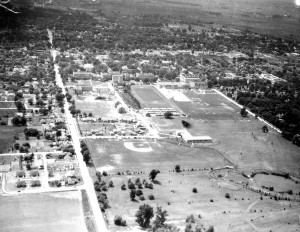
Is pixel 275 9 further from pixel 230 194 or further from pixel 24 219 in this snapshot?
pixel 24 219

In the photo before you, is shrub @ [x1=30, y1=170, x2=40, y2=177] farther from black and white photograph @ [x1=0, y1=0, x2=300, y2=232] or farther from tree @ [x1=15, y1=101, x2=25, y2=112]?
tree @ [x1=15, y1=101, x2=25, y2=112]

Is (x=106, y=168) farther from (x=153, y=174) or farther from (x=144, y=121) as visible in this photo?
(x=144, y=121)

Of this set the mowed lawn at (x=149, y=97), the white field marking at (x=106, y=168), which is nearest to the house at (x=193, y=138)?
the mowed lawn at (x=149, y=97)

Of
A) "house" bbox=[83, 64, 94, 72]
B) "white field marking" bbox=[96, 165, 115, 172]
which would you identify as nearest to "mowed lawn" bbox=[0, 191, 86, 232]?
"white field marking" bbox=[96, 165, 115, 172]

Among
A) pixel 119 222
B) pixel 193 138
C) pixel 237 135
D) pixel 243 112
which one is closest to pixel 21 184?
pixel 119 222

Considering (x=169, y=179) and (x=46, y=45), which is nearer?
(x=169, y=179)

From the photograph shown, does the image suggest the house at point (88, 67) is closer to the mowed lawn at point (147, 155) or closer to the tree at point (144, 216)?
the mowed lawn at point (147, 155)

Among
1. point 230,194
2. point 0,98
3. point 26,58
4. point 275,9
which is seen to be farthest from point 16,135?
point 275,9
